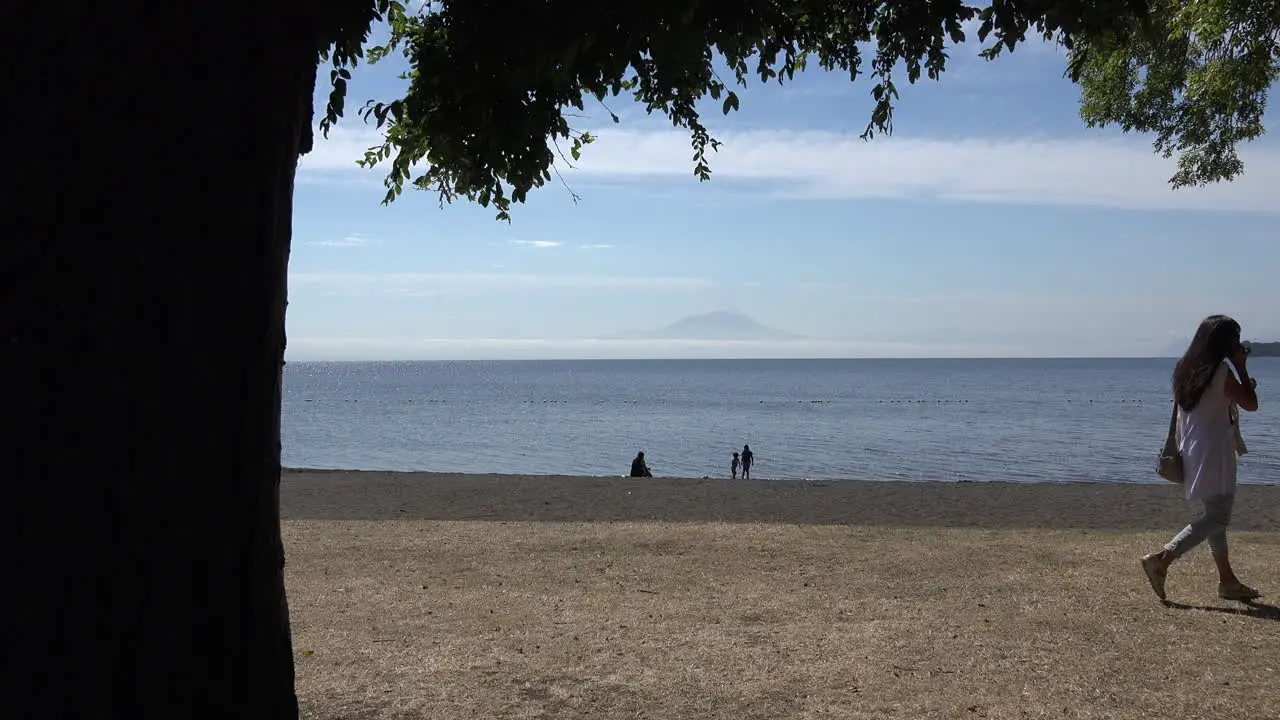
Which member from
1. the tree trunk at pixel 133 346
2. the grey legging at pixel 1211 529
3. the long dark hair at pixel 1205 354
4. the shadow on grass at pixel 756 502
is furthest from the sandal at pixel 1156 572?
the tree trunk at pixel 133 346

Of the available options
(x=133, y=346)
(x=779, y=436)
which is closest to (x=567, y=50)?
(x=133, y=346)

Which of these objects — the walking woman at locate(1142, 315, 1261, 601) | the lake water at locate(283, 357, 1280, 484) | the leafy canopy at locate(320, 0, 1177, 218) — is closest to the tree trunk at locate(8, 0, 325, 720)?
the leafy canopy at locate(320, 0, 1177, 218)

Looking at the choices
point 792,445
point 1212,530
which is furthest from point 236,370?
point 792,445

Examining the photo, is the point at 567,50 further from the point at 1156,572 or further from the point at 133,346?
the point at 1156,572

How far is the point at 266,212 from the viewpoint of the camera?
105 inches

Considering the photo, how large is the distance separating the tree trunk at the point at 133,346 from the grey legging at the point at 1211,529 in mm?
6272

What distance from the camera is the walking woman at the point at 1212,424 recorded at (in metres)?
6.90

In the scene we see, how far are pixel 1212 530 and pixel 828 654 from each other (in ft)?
9.56

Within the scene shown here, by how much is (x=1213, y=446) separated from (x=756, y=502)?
9.53 meters

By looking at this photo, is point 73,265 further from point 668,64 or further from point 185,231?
point 668,64

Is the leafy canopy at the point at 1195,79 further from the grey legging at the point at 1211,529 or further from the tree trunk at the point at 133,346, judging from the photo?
the tree trunk at the point at 133,346

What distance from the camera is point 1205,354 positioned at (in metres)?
6.95

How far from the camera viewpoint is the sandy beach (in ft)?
16.9

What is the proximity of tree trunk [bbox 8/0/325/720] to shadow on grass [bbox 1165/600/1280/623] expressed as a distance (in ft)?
20.9
